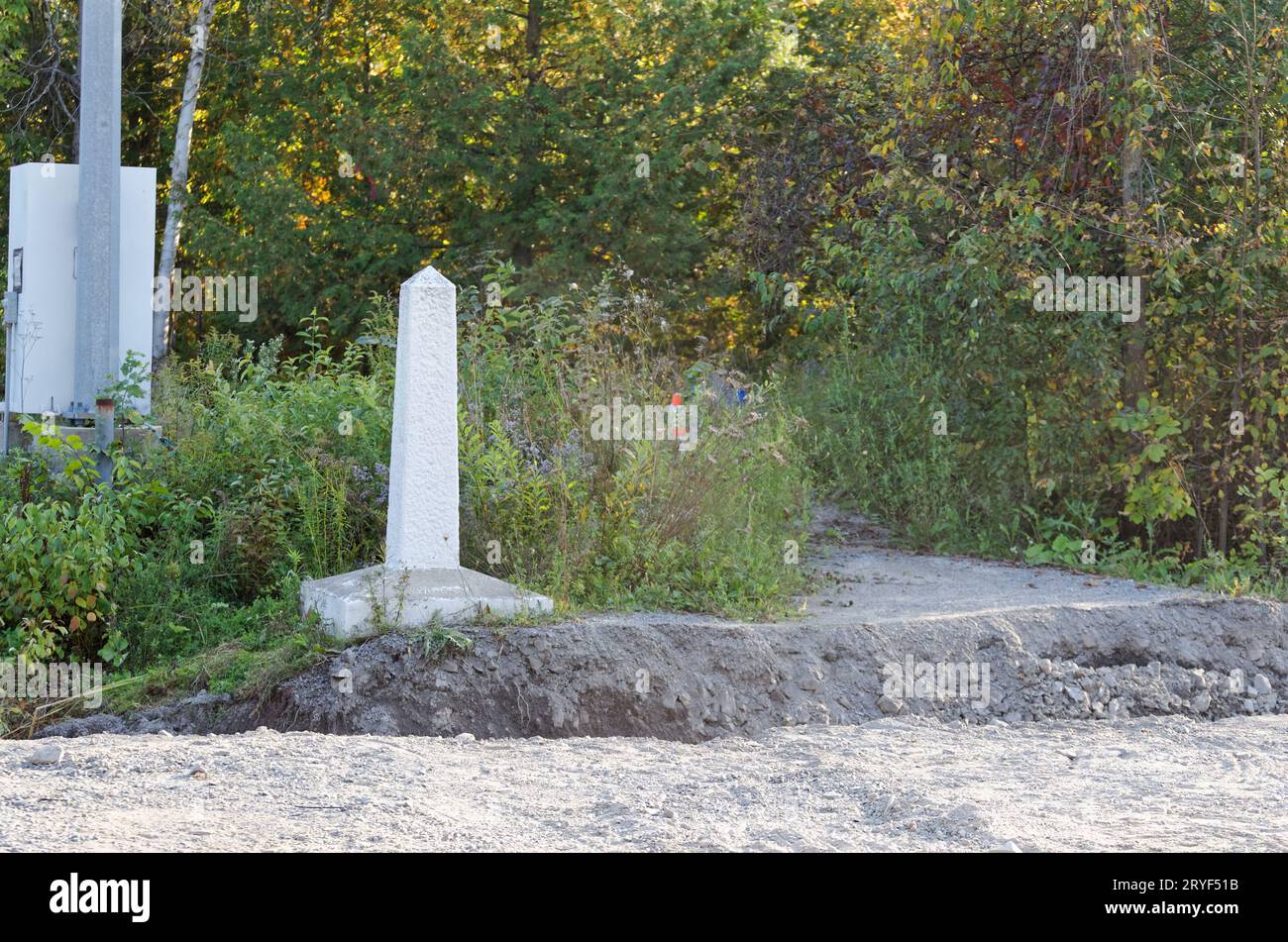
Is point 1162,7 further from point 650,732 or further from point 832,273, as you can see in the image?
point 650,732

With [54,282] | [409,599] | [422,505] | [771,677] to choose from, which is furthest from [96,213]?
[771,677]

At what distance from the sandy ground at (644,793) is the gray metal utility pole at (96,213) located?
11.3 feet

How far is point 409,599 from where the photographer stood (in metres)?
6.54

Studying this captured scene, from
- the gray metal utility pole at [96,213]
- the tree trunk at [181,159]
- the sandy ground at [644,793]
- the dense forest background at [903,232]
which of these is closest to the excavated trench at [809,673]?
the sandy ground at [644,793]

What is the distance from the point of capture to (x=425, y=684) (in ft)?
20.3

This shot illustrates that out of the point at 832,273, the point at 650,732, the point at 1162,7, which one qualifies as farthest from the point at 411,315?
the point at 832,273

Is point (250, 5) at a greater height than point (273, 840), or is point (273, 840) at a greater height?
point (250, 5)

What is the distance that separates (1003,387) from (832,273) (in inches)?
151

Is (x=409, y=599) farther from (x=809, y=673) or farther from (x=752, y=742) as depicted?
(x=809, y=673)

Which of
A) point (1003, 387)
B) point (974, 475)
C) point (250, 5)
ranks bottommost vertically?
point (974, 475)

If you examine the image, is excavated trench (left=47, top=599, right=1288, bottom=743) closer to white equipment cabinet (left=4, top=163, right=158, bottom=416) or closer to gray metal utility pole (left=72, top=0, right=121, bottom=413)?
gray metal utility pole (left=72, top=0, right=121, bottom=413)

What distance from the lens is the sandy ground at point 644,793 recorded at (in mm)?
4281

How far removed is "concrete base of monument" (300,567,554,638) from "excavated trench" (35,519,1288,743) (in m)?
0.15

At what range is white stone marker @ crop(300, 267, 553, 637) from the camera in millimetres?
6531
